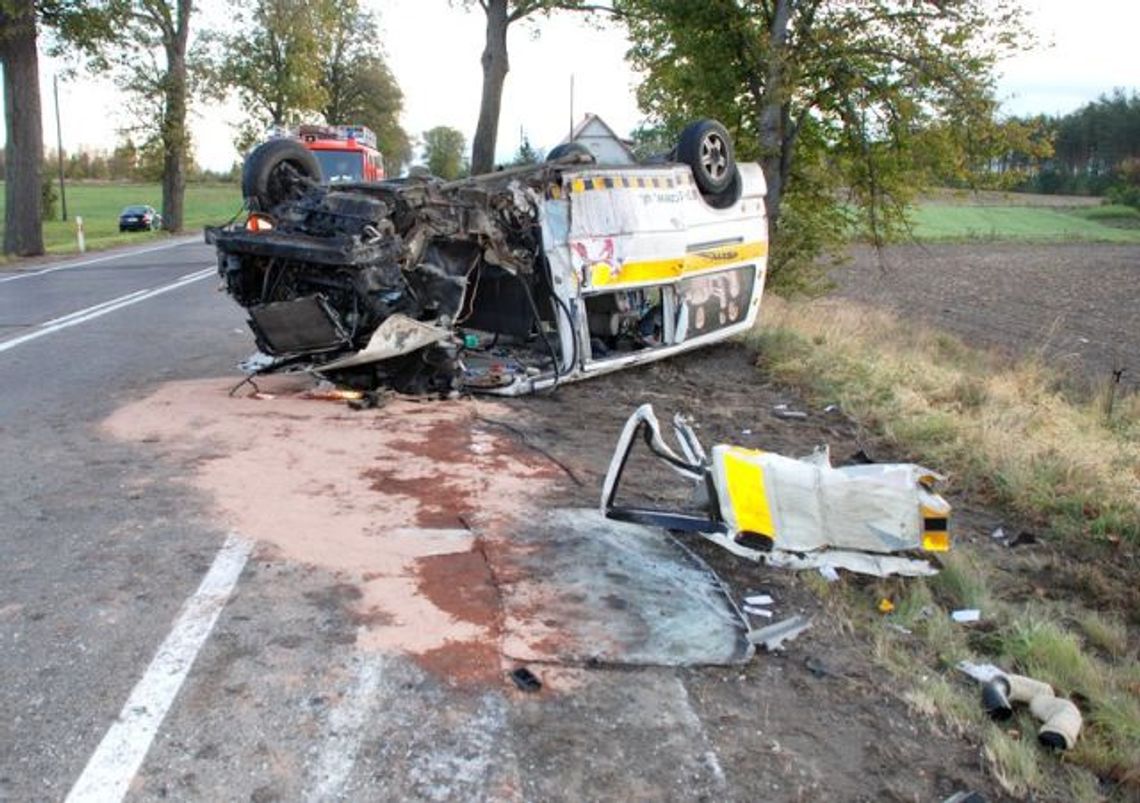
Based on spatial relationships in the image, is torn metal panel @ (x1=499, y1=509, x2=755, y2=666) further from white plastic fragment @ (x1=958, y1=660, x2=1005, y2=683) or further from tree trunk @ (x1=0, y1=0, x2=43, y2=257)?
tree trunk @ (x1=0, y1=0, x2=43, y2=257)

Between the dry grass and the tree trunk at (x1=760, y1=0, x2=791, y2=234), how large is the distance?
3.69 metres

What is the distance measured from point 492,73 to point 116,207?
45520 mm

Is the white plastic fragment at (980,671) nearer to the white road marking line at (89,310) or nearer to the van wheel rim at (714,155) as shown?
the van wheel rim at (714,155)

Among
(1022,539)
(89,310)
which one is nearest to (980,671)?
(1022,539)

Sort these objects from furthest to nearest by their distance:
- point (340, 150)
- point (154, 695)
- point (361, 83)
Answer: point (361, 83) → point (340, 150) → point (154, 695)

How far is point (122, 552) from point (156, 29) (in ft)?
100

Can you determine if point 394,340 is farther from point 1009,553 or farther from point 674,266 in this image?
point 1009,553

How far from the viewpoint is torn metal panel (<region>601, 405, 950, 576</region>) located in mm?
3971

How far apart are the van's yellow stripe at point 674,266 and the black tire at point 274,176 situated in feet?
7.92

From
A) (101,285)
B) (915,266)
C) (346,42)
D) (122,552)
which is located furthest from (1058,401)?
(346,42)

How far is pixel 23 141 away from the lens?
67.8ft

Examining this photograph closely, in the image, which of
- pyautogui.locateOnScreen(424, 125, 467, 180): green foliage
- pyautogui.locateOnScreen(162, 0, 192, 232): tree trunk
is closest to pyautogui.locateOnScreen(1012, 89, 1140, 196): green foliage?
pyautogui.locateOnScreen(424, 125, 467, 180): green foliage

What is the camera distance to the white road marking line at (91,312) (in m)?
9.05

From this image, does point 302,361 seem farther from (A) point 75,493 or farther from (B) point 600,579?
(B) point 600,579
